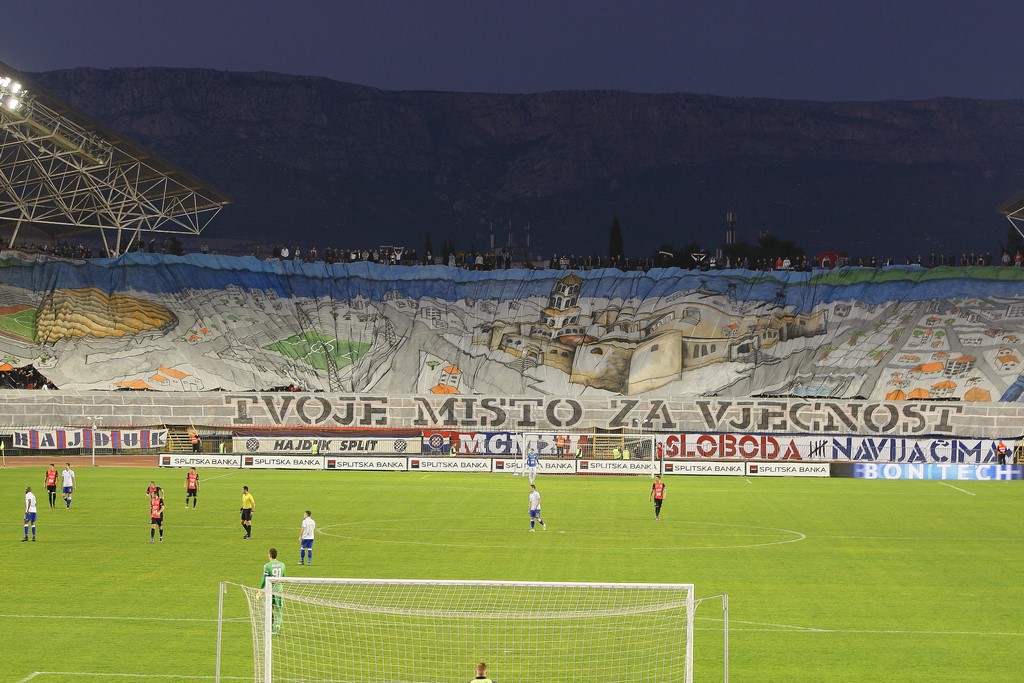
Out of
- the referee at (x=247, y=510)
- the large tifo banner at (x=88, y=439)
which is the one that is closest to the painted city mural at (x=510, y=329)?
the large tifo banner at (x=88, y=439)

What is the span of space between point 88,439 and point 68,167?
72.4 ft

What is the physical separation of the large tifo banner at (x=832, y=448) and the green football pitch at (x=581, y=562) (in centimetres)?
964

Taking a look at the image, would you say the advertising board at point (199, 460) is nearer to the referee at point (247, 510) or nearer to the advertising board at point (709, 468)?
the advertising board at point (709, 468)

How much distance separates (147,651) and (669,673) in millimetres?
9360

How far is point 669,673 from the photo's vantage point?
69.7ft

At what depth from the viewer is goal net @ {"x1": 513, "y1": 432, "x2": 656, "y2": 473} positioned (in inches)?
2628

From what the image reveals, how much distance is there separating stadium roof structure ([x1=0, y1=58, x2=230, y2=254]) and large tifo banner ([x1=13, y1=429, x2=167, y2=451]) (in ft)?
47.7

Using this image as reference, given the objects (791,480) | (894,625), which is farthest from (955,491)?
(894,625)

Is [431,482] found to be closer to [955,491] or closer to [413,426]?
[413,426]

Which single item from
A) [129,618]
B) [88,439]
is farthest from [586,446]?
[129,618]

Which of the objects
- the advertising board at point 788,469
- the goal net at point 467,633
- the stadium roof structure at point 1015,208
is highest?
the stadium roof structure at point 1015,208

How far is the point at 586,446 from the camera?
69.1 m

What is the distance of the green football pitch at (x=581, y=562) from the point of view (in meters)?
22.0

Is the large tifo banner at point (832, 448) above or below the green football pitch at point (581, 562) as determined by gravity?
above
